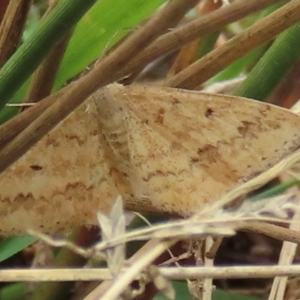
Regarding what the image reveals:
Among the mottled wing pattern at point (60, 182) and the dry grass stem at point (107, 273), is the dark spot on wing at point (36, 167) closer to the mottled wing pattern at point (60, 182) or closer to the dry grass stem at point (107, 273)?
the mottled wing pattern at point (60, 182)

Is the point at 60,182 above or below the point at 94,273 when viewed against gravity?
above

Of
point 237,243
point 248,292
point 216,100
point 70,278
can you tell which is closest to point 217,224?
point 70,278

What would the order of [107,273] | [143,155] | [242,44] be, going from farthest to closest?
[143,155], [242,44], [107,273]

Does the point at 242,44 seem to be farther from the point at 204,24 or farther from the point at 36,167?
the point at 36,167

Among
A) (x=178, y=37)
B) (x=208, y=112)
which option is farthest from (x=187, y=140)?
(x=178, y=37)

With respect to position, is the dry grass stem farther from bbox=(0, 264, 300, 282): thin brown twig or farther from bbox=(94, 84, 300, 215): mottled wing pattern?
bbox=(94, 84, 300, 215): mottled wing pattern

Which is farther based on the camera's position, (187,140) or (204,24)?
(187,140)

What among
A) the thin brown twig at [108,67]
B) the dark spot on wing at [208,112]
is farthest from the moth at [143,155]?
the thin brown twig at [108,67]
